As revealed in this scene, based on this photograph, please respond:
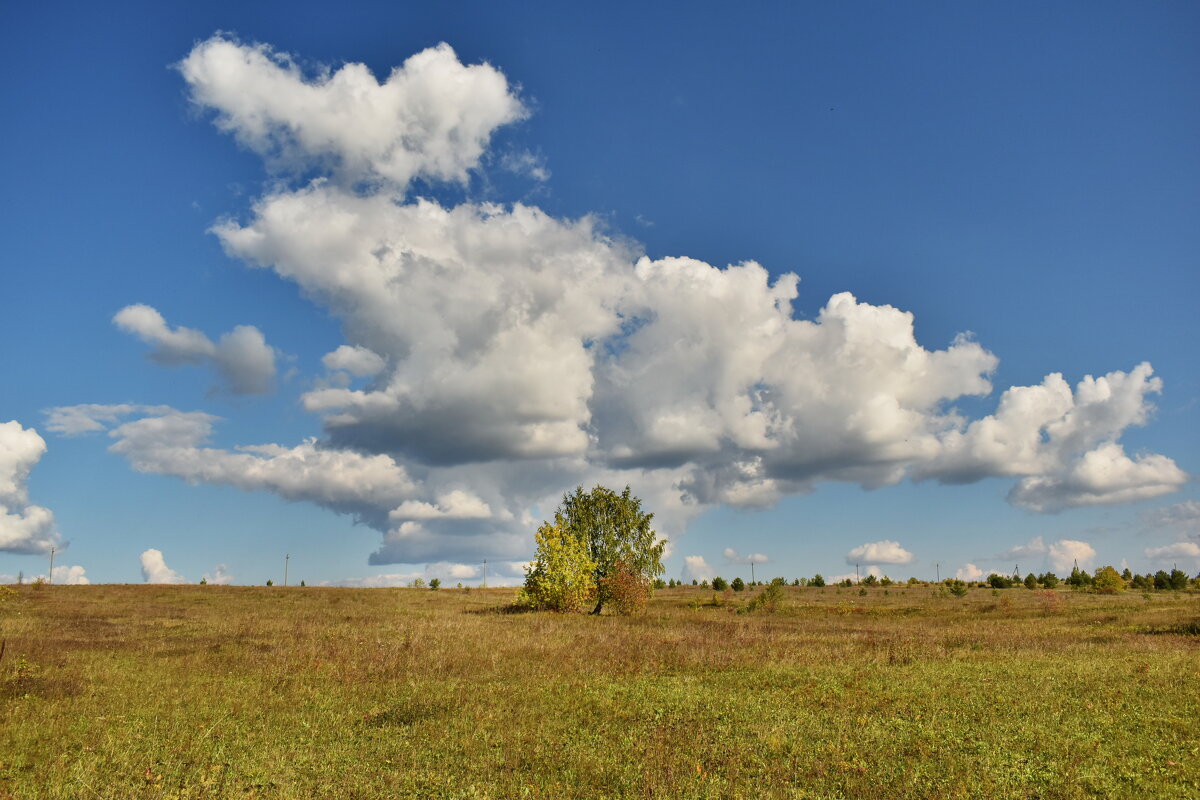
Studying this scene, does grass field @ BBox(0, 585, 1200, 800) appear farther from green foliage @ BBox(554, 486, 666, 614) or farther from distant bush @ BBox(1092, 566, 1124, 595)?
distant bush @ BBox(1092, 566, 1124, 595)

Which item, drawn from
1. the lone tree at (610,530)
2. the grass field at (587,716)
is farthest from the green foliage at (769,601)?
the grass field at (587,716)

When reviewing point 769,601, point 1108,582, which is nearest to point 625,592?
point 769,601

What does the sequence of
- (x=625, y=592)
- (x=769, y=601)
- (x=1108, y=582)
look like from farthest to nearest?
(x=1108, y=582) → (x=769, y=601) → (x=625, y=592)

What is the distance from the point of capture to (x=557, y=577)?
50.4 m

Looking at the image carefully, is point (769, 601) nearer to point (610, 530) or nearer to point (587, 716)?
point (610, 530)

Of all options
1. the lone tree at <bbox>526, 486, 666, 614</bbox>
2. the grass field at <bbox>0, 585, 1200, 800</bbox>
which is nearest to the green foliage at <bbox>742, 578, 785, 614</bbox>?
the lone tree at <bbox>526, 486, 666, 614</bbox>

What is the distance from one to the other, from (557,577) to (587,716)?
119 feet

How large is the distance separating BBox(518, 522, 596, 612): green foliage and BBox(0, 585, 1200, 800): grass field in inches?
837

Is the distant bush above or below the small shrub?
below

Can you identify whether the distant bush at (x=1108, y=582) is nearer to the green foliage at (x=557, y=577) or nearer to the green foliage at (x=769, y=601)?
the green foliage at (x=769, y=601)

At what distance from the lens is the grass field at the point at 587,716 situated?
35.7 feet

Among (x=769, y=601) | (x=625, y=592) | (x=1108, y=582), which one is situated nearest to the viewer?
(x=625, y=592)

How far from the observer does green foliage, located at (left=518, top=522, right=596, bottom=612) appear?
1971 inches

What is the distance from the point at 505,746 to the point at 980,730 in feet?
31.5
